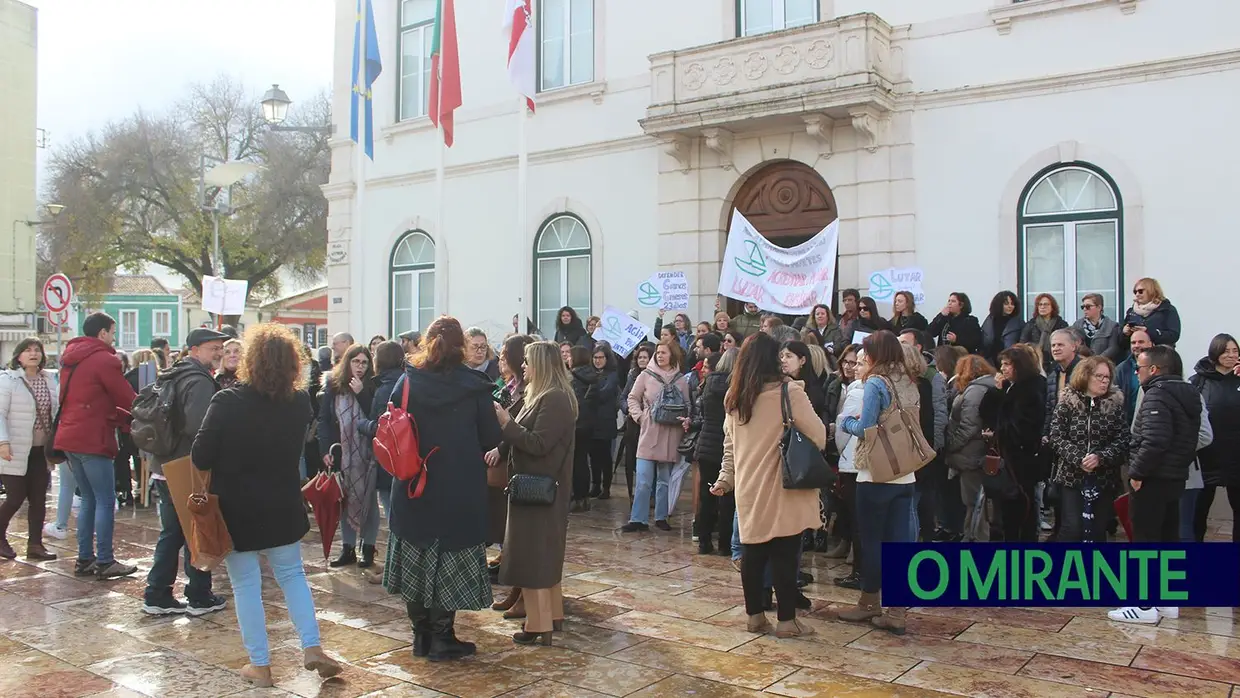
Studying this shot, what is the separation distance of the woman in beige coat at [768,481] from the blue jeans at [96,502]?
16.1 feet

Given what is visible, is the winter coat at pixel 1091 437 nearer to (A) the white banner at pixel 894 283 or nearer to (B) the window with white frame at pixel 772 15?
(A) the white banner at pixel 894 283

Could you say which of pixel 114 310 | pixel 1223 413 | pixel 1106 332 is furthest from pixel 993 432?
pixel 114 310

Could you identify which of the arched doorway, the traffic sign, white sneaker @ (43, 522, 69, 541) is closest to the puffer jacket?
the arched doorway

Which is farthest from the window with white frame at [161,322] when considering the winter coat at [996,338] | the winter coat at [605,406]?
the winter coat at [996,338]

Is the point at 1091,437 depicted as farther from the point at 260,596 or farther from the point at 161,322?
the point at 161,322

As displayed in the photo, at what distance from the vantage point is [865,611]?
249 inches

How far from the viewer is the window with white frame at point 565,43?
16406 millimetres

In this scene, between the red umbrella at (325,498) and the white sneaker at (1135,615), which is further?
the red umbrella at (325,498)

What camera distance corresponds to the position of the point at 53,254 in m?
38.9

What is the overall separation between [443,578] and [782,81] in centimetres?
989

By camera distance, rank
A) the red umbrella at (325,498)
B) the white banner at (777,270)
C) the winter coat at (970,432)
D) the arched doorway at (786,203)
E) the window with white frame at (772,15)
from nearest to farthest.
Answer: the red umbrella at (325,498) < the winter coat at (970,432) < the white banner at (777,270) < the arched doorway at (786,203) < the window with white frame at (772,15)

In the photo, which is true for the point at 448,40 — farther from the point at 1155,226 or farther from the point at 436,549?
the point at 436,549

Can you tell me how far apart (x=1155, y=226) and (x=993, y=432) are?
5276mm

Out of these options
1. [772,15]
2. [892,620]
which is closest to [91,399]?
[892,620]
